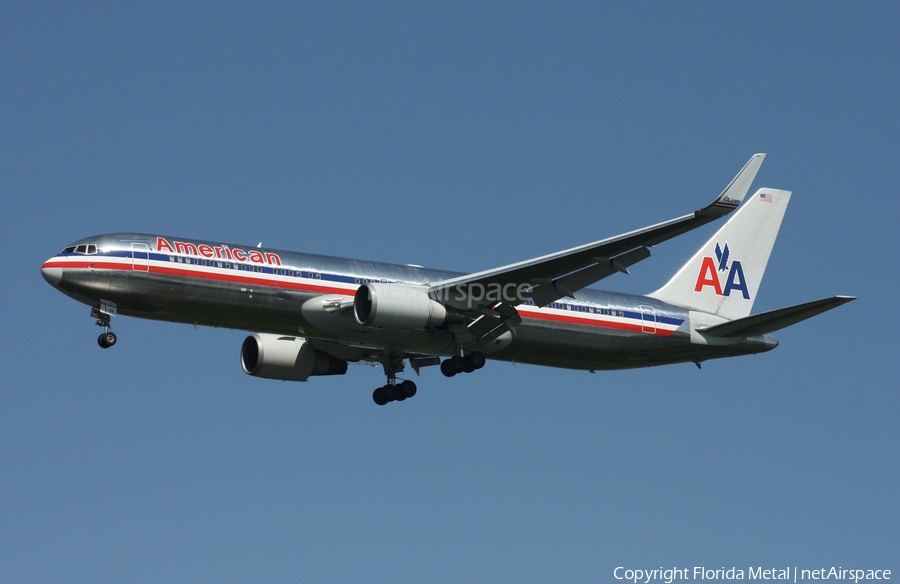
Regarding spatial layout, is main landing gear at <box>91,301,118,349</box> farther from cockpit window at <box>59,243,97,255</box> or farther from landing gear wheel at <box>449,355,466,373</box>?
landing gear wheel at <box>449,355,466,373</box>

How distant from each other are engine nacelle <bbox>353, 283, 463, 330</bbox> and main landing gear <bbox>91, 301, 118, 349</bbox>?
7.79 metres

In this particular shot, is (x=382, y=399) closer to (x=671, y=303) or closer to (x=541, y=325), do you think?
(x=541, y=325)

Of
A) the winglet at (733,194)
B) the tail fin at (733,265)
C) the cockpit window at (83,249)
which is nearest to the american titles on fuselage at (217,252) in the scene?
the cockpit window at (83,249)

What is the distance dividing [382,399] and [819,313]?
1592cm

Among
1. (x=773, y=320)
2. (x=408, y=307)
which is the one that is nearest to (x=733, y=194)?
(x=773, y=320)

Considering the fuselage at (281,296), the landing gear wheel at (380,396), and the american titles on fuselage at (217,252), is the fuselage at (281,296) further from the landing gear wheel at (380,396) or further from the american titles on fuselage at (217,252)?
the landing gear wheel at (380,396)

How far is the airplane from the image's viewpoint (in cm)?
3853

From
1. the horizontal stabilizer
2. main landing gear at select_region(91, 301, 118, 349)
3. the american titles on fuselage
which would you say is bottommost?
main landing gear at select_region(91, 301, 118, 349)

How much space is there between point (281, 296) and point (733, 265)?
19.5 metres

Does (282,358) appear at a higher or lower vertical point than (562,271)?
lower

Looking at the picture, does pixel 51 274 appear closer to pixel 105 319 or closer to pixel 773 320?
pixel 105 319

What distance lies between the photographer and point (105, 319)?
129 feet

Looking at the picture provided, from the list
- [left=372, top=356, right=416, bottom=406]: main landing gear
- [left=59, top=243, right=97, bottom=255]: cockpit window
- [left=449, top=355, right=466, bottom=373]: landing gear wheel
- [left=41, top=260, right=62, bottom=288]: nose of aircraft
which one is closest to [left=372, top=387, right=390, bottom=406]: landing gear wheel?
[left=372, top=356, right=416, bottom=406]: main landing gear

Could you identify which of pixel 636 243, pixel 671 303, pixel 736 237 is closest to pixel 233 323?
pixel 636 243
